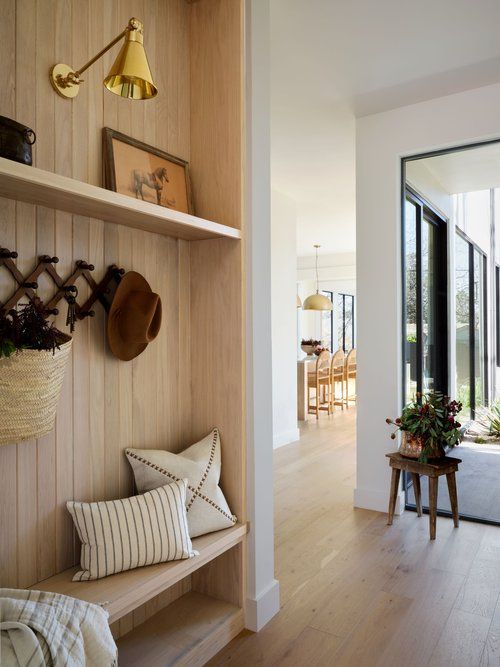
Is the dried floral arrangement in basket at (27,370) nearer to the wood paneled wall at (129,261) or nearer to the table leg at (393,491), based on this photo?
the wood paneled wall at (129,261)

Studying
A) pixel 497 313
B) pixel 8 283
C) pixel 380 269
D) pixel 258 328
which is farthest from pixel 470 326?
pixel 8 283

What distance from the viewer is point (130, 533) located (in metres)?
1.66

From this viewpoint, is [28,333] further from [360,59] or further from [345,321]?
[345,321]

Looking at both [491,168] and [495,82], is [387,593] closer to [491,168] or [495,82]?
[491,168]

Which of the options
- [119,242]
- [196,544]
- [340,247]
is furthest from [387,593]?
[340,247]

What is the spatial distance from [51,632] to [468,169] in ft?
11.3

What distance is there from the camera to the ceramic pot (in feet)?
10.2

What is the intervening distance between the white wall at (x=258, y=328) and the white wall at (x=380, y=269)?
1559mm

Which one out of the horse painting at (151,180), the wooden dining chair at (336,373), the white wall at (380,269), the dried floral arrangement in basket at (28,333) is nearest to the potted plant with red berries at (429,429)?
the white wall at (380,269)

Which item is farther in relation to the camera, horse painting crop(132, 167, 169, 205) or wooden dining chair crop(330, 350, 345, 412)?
wooden dining chair crop(330, 350, 345, 412)

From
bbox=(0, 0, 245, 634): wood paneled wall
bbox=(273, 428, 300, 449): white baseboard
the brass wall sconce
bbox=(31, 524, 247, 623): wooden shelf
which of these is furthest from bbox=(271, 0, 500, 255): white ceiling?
bbox=(273, 428, 300, 449): white baseboard

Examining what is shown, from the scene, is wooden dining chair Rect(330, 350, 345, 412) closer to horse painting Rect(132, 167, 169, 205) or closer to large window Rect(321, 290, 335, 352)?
large window Rect(321, 290, 335, 352)

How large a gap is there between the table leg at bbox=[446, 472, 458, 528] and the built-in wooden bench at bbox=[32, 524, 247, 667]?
1.63 meters

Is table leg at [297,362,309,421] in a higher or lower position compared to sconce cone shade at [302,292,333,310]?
lower
